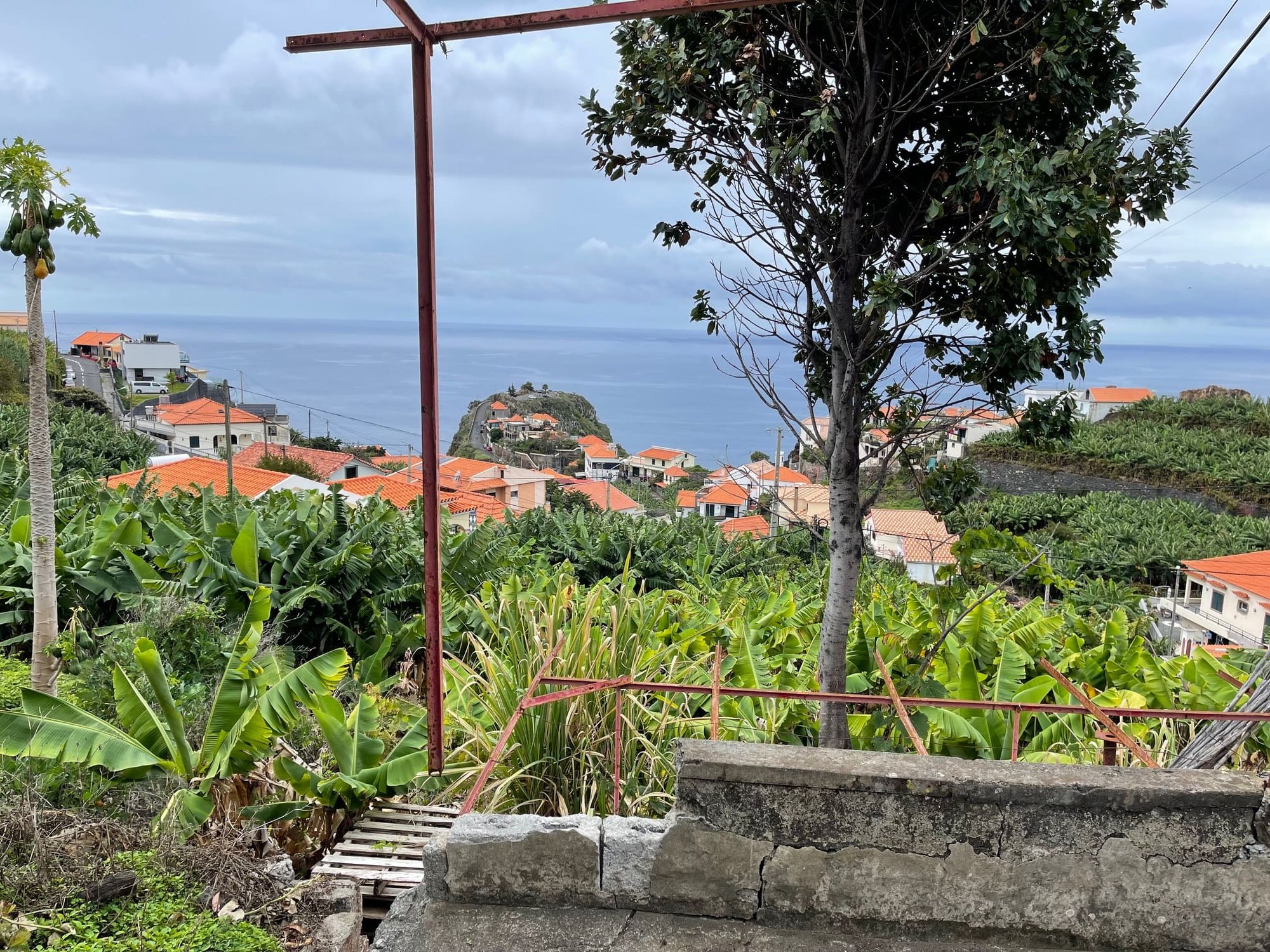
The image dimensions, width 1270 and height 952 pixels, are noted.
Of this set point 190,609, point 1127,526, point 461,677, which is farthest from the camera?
point 1127,526

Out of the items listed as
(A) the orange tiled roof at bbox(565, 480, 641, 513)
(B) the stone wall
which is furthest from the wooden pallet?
(B) the stone wall

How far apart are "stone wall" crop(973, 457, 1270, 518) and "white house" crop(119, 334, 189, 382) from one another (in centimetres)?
7872

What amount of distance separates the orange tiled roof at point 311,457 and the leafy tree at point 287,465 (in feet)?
1.33

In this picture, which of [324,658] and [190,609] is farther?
[190,609]

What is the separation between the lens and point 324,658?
4914 millimetres

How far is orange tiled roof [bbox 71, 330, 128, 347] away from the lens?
9506 centimetres

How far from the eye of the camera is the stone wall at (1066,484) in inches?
2223

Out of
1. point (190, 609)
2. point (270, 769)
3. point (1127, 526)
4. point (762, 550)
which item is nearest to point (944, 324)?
point (270, 769)

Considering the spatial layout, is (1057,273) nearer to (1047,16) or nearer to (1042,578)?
(1047,16)

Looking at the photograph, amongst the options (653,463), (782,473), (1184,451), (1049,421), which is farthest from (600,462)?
(1049,421)

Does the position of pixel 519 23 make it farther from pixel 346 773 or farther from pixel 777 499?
pixel 346 773

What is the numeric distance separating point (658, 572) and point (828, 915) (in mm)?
11869

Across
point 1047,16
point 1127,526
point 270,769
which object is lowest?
point 1127,526

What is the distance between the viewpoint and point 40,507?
6410 mm
